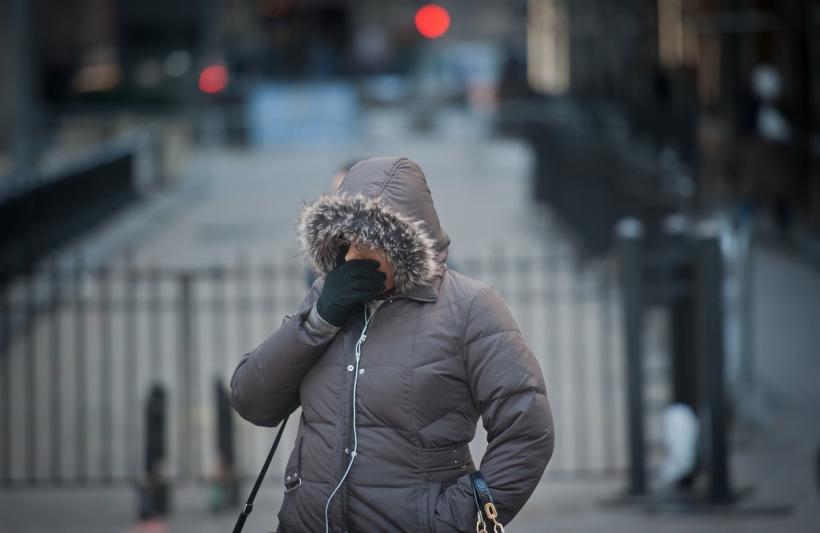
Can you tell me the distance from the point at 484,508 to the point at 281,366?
24.3 inches

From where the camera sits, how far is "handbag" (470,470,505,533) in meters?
3.21

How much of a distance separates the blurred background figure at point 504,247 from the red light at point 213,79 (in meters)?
0.13

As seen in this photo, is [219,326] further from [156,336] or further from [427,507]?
[427,507]

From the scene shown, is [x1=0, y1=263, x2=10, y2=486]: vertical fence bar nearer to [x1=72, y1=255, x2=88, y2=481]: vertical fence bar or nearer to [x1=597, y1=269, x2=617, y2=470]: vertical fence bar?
[x1=72, y1=255, x2=88, y2=481]: vertical fence bar

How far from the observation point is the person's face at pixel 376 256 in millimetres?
3359

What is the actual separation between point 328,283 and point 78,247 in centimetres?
1215

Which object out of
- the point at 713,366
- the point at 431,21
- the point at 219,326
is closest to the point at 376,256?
the point at 713,366

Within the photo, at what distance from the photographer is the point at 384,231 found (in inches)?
130

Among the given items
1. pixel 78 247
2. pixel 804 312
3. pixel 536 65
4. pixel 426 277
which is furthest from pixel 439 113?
pixel 426 277

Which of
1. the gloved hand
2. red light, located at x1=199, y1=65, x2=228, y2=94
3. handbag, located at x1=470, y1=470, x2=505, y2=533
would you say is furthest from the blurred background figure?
handbag, located at x1=470, y1=470, x2=505, y2=533

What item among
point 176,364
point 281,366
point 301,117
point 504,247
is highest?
point 301,117

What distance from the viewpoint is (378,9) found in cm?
5078

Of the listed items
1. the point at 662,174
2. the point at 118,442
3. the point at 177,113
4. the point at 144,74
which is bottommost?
the point at 118,442

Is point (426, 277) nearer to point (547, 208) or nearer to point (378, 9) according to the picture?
point (547, 208)
